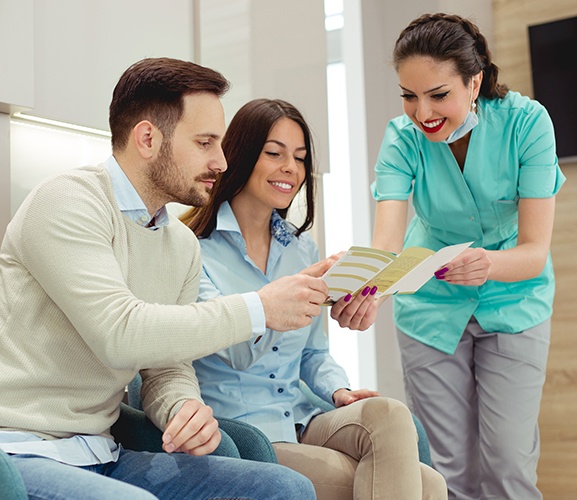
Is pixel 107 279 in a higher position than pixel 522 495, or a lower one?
higher

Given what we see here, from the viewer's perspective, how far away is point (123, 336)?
1.31 m

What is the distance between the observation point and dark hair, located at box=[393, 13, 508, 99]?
2111 millimetres

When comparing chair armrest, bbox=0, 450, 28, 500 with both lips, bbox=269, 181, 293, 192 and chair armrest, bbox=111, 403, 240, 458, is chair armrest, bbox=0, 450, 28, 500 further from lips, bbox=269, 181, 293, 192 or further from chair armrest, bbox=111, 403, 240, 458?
lips, bbox=269, 181, 293, 192

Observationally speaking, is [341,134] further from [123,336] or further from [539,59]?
[123,336]

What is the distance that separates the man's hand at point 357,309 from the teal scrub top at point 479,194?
2.14 ft

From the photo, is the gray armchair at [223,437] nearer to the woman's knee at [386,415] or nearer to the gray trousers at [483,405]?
the woman's knee at [386,415]

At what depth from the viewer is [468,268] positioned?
2049 mm

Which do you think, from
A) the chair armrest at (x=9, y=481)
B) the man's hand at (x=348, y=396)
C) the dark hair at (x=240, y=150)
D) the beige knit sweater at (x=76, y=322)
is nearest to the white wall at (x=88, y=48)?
the dark hair at (x=240, y=150)

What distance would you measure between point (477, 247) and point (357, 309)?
74cm

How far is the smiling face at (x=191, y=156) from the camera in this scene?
1559 mm

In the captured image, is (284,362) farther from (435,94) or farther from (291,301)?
(435,94)

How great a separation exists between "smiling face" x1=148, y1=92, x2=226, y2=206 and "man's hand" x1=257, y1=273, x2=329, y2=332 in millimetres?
263

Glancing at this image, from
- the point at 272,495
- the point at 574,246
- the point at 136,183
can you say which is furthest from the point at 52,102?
the point at 574,246

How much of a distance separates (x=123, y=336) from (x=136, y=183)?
36 centimetres
